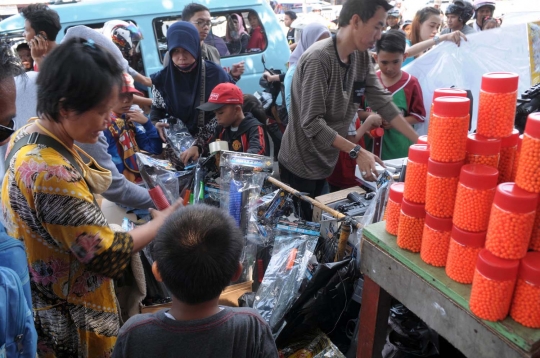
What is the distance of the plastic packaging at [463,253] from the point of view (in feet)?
3.60

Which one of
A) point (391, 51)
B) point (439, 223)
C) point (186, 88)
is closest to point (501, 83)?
point (439, 223)

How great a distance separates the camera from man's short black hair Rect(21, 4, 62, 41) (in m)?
3.14

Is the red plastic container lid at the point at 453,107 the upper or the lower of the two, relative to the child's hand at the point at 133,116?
upper

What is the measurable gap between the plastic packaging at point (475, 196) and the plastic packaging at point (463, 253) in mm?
19

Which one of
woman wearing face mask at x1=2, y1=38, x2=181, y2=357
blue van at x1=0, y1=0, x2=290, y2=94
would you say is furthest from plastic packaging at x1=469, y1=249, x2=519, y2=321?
blue van at x1=0, y1=0, x2=290, y2=94

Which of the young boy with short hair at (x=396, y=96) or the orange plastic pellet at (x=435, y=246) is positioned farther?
the young boy with short hair at (x=396, y=96)

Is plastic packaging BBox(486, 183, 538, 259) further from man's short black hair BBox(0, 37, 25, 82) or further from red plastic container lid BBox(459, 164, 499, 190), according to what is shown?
man's short black hair BBox(0, 37, 25, 82)

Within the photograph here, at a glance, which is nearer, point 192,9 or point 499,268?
point 499,268

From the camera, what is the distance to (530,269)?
992 mm

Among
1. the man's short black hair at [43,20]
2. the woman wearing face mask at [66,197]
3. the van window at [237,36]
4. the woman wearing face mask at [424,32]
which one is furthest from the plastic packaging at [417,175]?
the van window at [237,36]

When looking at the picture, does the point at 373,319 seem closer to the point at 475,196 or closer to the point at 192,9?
the point at 475,196

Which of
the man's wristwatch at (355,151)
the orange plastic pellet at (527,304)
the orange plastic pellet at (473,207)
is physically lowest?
the man's wristwatch at (355,151)

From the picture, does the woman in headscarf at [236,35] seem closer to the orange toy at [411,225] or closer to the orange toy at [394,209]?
the orange toy at [394,209]

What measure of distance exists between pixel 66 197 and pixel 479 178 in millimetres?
1131
